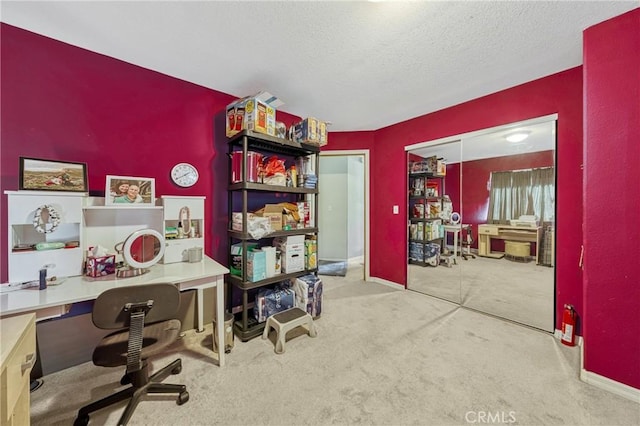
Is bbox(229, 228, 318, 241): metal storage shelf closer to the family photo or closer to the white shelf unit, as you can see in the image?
the white shelf unit

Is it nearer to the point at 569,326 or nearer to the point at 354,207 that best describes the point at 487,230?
the point at 569,326

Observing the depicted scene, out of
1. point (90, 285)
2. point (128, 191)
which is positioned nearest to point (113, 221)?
point (128, 191)

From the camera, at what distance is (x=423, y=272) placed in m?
3.33

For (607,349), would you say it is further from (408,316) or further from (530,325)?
(408,316)

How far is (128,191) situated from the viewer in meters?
1.78

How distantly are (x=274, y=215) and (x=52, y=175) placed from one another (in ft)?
5.12

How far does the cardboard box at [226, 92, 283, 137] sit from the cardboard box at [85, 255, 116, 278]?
54.5 inches

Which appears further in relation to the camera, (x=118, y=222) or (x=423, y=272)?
(x=423, y=272)

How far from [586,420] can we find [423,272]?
6.77 feet

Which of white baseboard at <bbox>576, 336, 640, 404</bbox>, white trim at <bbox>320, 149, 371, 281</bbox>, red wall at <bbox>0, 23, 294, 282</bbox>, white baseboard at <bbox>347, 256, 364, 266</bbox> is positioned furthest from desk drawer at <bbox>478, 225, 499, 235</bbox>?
red wall at <bbox>0, 23, 294, 282</bbox>

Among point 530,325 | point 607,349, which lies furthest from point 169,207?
point 530,325

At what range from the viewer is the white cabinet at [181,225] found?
6.33 feet

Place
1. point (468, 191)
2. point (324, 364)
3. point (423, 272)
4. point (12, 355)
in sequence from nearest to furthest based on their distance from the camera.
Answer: point (12, 355)
point (324, 364)
point (468, 191)
point (423, 272)

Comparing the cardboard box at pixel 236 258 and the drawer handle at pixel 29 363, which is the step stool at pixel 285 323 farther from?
the drawer handle at pixel 29 363
